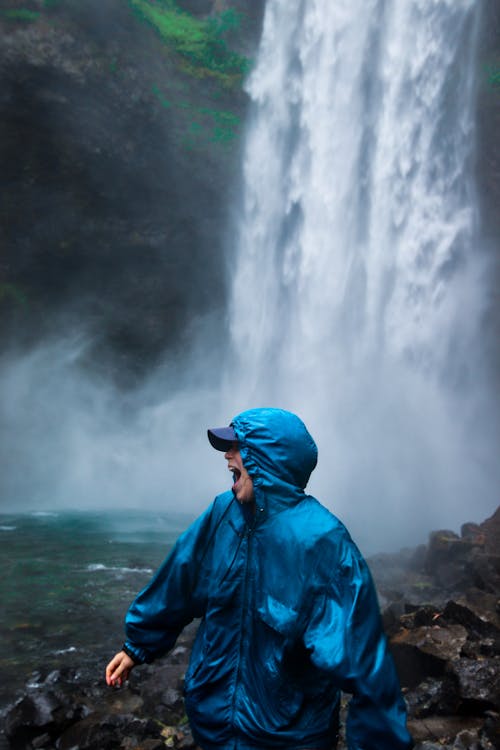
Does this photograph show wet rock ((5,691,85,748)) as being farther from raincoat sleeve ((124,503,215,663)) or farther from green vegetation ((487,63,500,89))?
green vegetation ((487,63,500,89))

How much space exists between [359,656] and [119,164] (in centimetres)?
2097

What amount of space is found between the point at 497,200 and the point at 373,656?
22.2m

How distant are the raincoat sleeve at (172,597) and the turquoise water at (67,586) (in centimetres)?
363

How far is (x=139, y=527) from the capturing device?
15.3m

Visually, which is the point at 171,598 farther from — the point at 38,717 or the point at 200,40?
the point at 200,40

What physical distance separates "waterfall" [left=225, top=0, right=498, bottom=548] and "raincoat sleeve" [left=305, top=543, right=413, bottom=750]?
1762 centimetres

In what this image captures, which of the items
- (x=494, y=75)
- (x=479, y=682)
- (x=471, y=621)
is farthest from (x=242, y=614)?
(x=494, y=75)

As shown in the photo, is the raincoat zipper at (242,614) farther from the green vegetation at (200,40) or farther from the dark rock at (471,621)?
the green vegetation at (200,40)

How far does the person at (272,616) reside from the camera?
→ 1811 millimetres

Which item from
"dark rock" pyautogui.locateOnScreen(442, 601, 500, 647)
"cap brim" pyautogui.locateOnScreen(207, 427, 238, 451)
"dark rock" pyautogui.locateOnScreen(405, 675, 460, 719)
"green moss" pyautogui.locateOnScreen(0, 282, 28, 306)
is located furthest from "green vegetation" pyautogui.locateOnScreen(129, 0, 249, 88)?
"cap brim" pyautogui.locateOnScreen(207, 427, 238, 451)

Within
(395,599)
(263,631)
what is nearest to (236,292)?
(395,599)

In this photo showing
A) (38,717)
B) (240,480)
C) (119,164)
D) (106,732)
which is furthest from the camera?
(119,164)

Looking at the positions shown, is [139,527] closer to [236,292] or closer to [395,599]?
[395,599]

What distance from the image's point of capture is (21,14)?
57.3 feet
